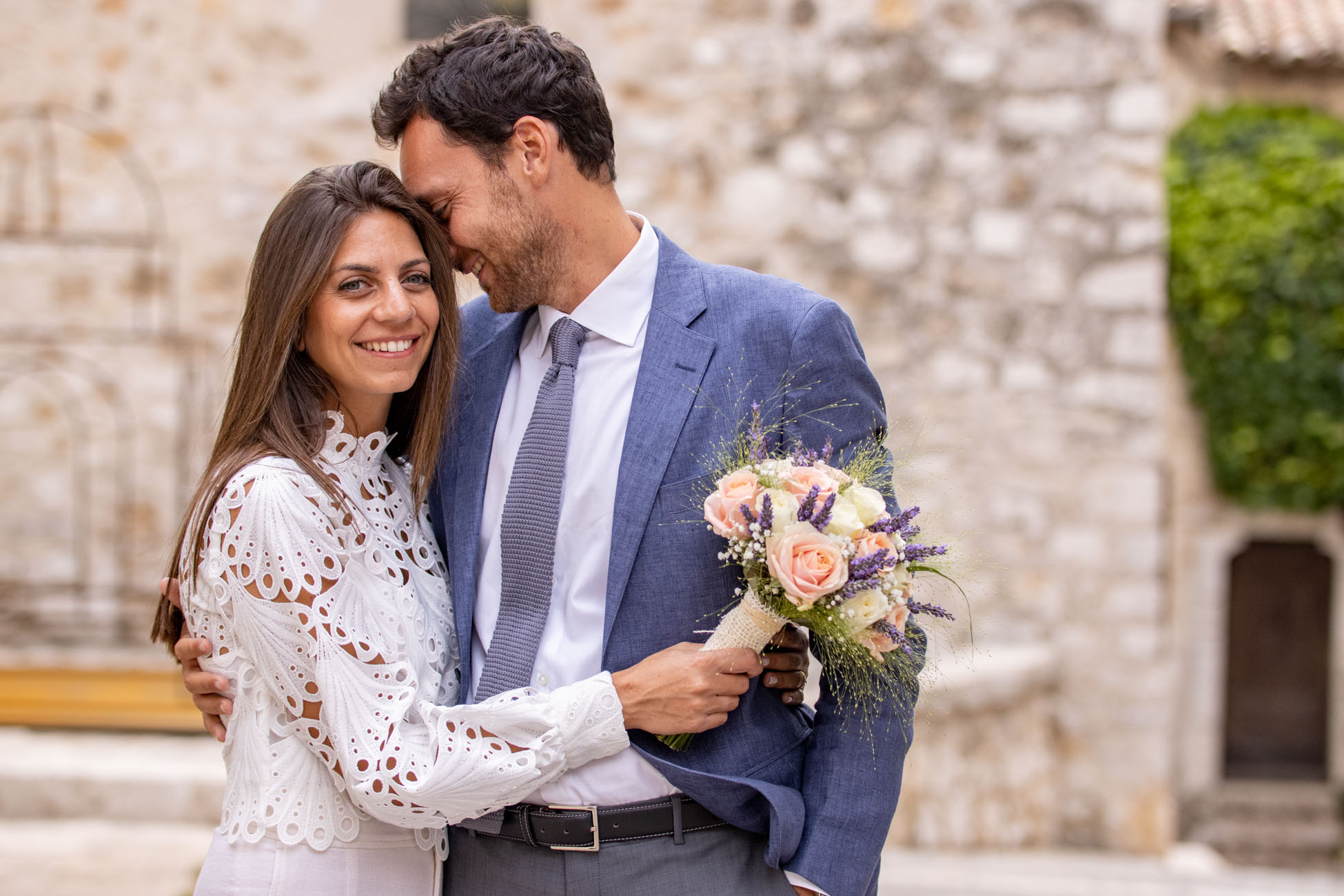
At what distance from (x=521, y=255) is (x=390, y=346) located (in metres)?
0.29

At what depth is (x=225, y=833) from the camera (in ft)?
6.01

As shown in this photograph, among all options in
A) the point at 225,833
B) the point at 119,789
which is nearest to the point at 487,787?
the point at 225,833

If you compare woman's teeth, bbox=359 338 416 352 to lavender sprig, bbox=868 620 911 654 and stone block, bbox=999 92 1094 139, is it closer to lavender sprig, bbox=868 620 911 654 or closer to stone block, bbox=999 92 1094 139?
lavender sprig, bbox=868 620 911 654

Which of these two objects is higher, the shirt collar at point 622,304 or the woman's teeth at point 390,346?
the shirt collar at point 622,304

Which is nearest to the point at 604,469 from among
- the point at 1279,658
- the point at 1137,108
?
the point at 1137,108

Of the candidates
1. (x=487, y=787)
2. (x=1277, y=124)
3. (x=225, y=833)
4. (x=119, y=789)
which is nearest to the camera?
(x=487, y=787)

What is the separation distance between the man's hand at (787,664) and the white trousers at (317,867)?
662mm

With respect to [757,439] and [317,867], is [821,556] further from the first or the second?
[317,867]

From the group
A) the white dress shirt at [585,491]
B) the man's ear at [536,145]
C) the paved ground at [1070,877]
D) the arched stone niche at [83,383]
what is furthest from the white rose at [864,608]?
the arched stone niche at [83,383]

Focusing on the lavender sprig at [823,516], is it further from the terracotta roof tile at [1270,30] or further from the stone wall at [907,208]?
the terracotta roof tile at [1270,30]

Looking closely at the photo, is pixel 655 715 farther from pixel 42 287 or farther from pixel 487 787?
pixel 42 287

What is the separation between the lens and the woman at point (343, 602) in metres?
1.73

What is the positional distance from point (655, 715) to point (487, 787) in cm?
27

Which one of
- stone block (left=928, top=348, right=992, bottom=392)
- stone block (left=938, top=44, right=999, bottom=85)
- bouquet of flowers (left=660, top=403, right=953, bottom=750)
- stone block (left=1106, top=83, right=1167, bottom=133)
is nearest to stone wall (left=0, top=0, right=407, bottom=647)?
stone block (left=938, top=44, right=999, bottom=85)
